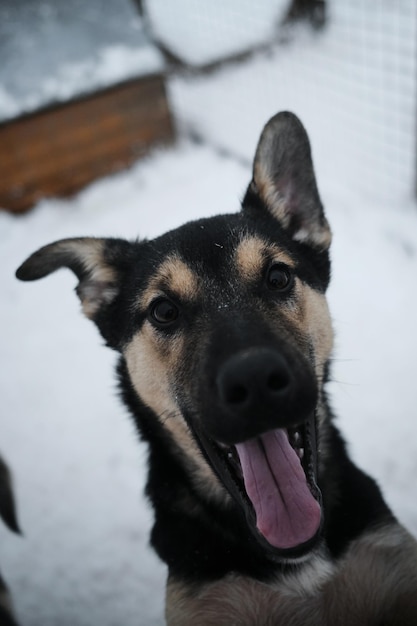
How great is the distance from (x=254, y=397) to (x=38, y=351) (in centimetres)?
428

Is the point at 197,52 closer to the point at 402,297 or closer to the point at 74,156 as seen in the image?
the point at 74,156

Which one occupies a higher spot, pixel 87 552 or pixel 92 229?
pixel 92 229

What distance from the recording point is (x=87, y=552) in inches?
149

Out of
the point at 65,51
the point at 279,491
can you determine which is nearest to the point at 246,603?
the point at 279,491

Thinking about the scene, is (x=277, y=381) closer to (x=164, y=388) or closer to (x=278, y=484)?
Answer: (x=278, y=484)

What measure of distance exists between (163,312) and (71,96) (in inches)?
217

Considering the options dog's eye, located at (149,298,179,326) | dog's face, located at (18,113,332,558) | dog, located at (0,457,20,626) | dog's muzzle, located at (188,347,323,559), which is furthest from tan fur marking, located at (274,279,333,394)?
dog, located at (0,457,20,626)

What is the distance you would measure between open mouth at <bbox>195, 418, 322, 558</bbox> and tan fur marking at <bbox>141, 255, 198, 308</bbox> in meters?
0.70

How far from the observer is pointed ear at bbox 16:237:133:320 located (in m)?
2.62

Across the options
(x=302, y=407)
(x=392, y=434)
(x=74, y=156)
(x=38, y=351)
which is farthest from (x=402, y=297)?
(x=74, y=156)

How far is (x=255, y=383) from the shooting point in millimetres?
1736

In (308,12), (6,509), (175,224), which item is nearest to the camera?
(6,509)

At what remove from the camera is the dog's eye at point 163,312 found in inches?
94.2

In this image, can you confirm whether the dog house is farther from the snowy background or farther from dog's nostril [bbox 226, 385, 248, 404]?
dog's nostril [bbox 226, 385, 248, 404]
